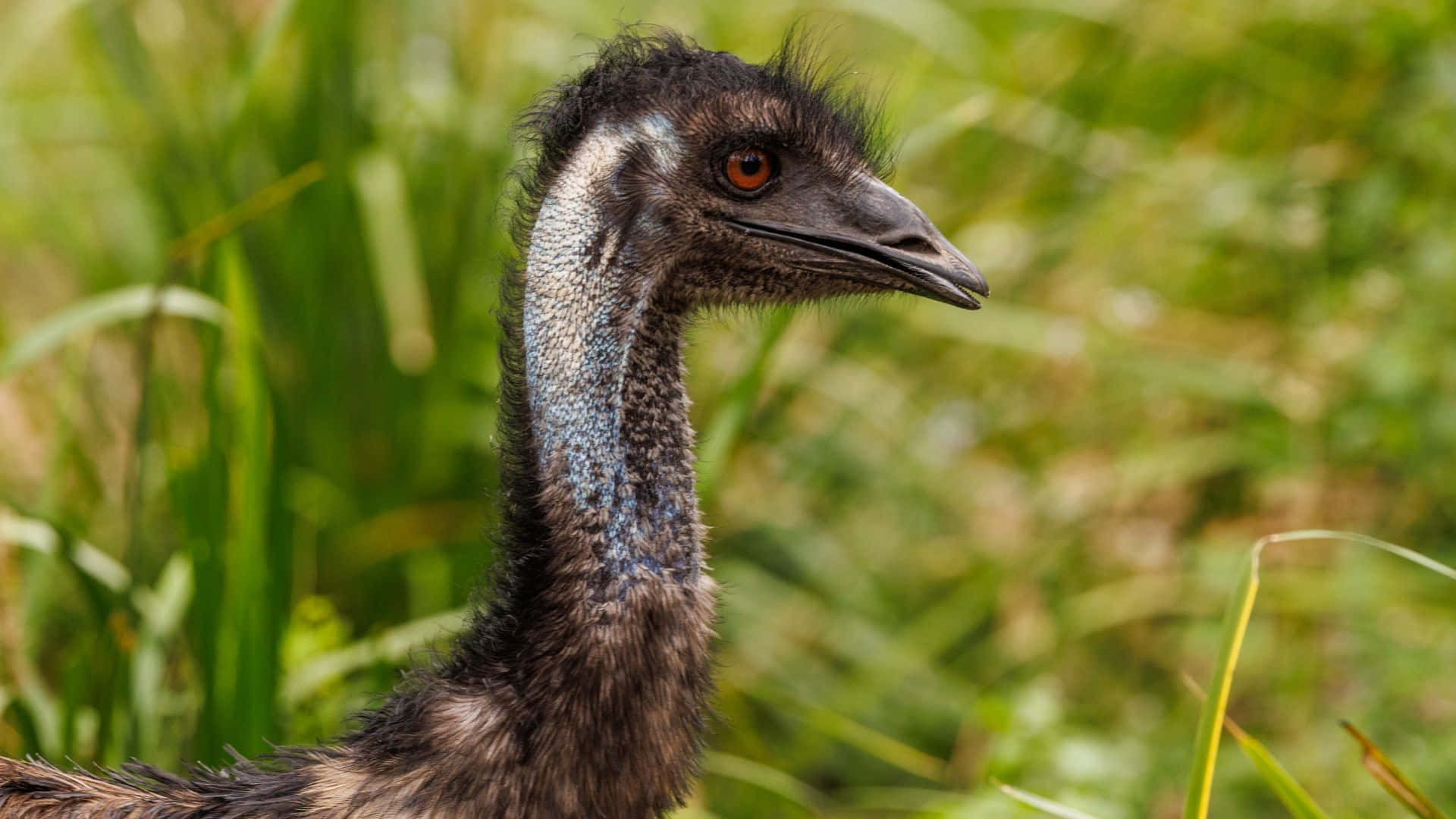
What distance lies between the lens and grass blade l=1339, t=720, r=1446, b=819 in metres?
2.36

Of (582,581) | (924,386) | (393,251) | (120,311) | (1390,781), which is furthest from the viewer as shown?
(924,386)

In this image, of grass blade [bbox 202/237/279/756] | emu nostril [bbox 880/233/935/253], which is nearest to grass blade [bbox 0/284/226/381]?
grass blade [bbox 202/237/279/756]

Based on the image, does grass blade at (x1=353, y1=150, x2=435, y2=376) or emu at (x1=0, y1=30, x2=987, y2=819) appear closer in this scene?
emu at (x1=0, y1=30, x2=987, y2=819)

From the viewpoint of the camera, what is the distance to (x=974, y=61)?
16.3 ft

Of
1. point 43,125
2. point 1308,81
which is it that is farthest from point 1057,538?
point 43,125

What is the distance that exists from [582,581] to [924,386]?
3220 millimetres

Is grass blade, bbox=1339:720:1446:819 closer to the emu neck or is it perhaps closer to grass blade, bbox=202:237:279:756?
the emu neck

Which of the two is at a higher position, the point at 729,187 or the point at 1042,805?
the point at 729,187

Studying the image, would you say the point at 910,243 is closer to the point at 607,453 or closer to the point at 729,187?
the point at 729,187

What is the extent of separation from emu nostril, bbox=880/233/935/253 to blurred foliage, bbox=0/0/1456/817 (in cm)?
105

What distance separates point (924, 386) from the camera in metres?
5.17

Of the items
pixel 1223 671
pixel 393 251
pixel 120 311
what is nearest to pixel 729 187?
pixel 1223 671

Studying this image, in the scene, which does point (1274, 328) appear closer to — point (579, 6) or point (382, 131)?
point (579, 6)

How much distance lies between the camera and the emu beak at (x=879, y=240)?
7.42 ft
